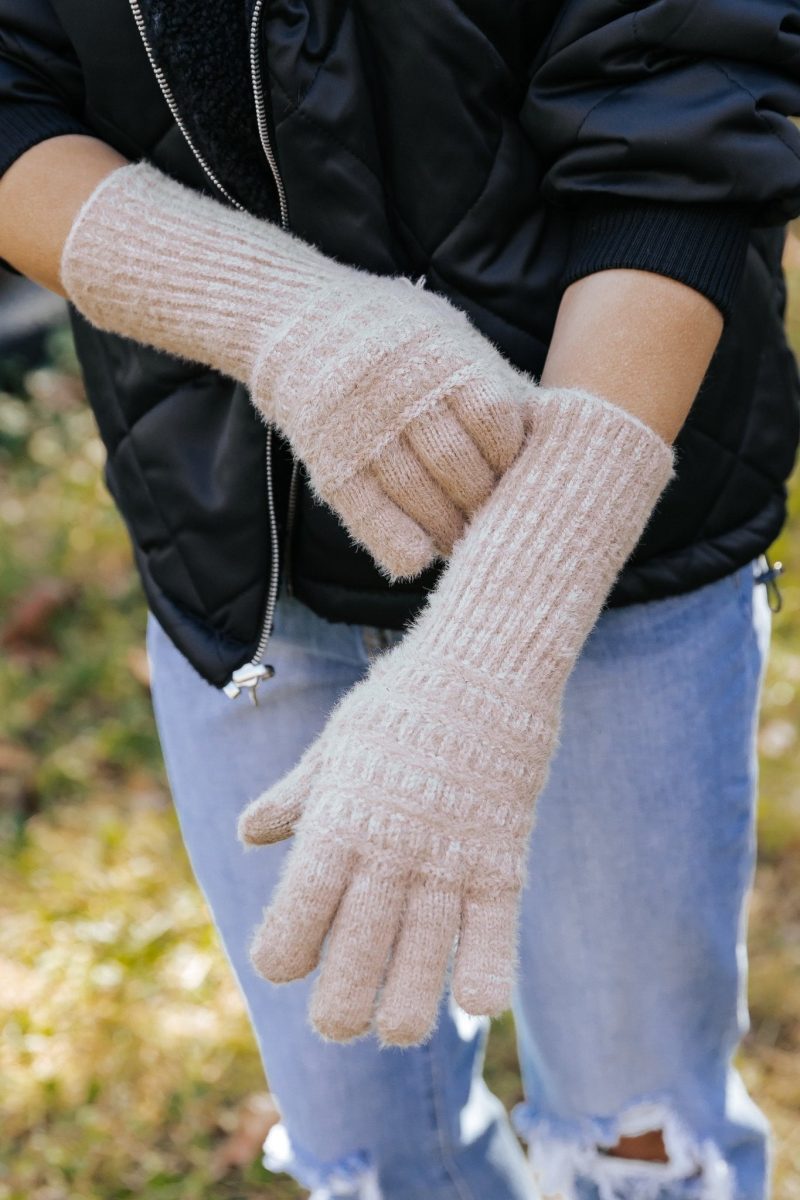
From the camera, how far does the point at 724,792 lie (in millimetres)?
1253

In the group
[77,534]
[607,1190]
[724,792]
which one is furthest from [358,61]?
[77,534]

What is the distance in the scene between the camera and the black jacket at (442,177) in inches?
37.6

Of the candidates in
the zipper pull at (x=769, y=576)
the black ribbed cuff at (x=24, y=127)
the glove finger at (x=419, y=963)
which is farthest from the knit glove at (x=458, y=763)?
the black ribbed cuff at (x=24, y=127)

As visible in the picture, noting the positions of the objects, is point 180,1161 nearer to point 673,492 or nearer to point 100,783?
point 100,783

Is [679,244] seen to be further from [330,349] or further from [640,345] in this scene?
[330,349]

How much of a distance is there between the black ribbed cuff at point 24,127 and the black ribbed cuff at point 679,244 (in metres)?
0.48

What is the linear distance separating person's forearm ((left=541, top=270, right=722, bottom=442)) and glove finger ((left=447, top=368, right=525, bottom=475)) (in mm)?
68

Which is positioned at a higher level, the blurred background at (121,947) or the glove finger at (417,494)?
the glove finger at (417,494)

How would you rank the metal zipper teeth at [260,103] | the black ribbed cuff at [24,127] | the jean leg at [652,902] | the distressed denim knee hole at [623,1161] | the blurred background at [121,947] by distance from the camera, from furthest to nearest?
the blurred background at [121,947]
the distressed denim knee hole at [623,1161]
the jean leg at [652,902]
the black ribbed cuff at [24,127]
the metal zipper teeth at [260,103]

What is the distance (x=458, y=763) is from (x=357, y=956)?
154 mm

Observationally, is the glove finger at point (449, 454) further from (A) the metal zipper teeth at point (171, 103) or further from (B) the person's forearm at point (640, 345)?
(A) the metal zipper teeth at point (171, 103)

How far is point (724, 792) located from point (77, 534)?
2.65 metres

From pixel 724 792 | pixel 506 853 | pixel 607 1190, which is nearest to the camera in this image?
pixel 506 853

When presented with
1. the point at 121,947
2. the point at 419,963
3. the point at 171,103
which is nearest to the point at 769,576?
the point at 419,963
